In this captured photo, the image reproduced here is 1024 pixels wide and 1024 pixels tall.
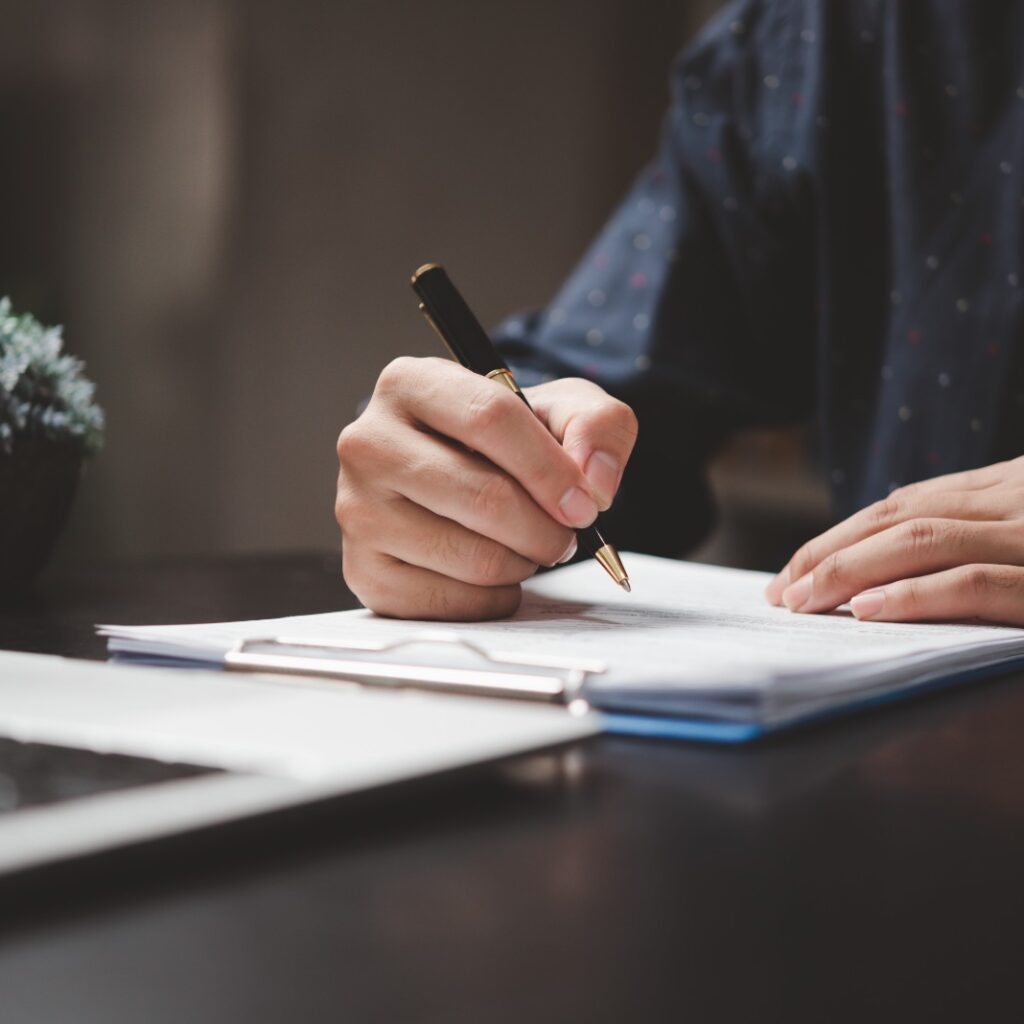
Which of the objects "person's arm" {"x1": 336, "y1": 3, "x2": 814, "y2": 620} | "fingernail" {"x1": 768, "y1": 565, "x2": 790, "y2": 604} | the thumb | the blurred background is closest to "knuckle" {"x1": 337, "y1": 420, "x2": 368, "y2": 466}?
the thumb

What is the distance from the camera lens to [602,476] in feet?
1.90

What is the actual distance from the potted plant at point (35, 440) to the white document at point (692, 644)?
0.22 meters

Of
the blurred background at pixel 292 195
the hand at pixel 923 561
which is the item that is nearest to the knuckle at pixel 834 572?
the hand at pixel 923 561

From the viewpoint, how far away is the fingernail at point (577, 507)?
0.56 meters

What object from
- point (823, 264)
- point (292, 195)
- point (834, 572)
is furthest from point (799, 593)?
point (292, 195)

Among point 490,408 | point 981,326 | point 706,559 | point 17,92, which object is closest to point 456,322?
point 490,408

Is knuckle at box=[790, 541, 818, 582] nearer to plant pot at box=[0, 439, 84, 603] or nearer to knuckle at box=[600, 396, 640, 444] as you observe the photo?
knuckle at box=[600, 396, 640, 444]

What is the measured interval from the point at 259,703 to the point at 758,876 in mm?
156

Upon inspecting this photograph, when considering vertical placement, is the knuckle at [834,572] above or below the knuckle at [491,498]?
below

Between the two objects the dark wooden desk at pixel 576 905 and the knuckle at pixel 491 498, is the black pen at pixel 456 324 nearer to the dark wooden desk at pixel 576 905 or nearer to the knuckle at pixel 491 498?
the knuckle at pixel 491 498

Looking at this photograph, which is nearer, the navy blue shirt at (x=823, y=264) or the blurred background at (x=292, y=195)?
the navy blue shirt at (x=823, y=264)

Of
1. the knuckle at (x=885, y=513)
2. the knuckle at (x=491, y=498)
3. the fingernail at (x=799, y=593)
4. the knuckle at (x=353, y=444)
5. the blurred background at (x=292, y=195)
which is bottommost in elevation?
the fingernail at (x=799, y=593)

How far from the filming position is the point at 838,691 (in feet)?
1.40

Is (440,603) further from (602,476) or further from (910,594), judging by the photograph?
(910,594)
